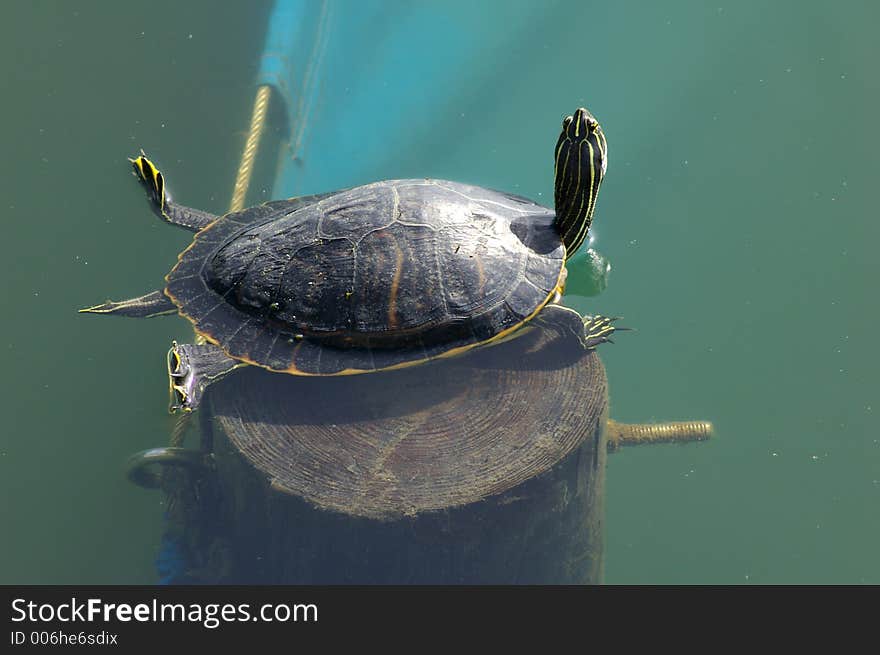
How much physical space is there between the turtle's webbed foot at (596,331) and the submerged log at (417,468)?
11 cm

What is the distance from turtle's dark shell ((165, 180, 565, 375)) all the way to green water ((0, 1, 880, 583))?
0.91 metres

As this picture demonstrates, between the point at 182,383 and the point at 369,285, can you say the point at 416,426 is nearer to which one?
the point at 369,285

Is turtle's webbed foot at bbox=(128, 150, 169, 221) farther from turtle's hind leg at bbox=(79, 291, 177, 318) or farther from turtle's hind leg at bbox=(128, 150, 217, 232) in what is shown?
turtle's hind leg at bbox=(79, 291, 177, 318)

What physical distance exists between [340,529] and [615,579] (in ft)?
9.72

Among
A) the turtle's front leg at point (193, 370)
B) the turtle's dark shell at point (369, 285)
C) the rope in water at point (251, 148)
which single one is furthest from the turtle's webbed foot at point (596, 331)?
the rope in water at point (251, 148)

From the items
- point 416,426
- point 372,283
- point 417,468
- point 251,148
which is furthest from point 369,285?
point 251,148

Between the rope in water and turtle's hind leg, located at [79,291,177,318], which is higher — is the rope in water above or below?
above

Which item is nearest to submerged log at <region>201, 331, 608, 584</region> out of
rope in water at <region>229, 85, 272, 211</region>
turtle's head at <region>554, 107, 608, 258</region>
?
turtle's head at <region>554, 107, 608, 258</region>

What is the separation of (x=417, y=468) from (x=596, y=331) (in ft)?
3.92

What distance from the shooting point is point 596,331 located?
2.79 metres

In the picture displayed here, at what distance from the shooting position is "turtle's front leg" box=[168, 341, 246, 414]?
2.16m

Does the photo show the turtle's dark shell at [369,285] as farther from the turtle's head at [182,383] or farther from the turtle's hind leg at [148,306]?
the turtle's head at [182,383]

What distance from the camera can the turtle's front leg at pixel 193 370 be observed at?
7.07 ft

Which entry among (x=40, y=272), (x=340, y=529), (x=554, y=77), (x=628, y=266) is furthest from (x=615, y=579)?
(x=554, y=77)
